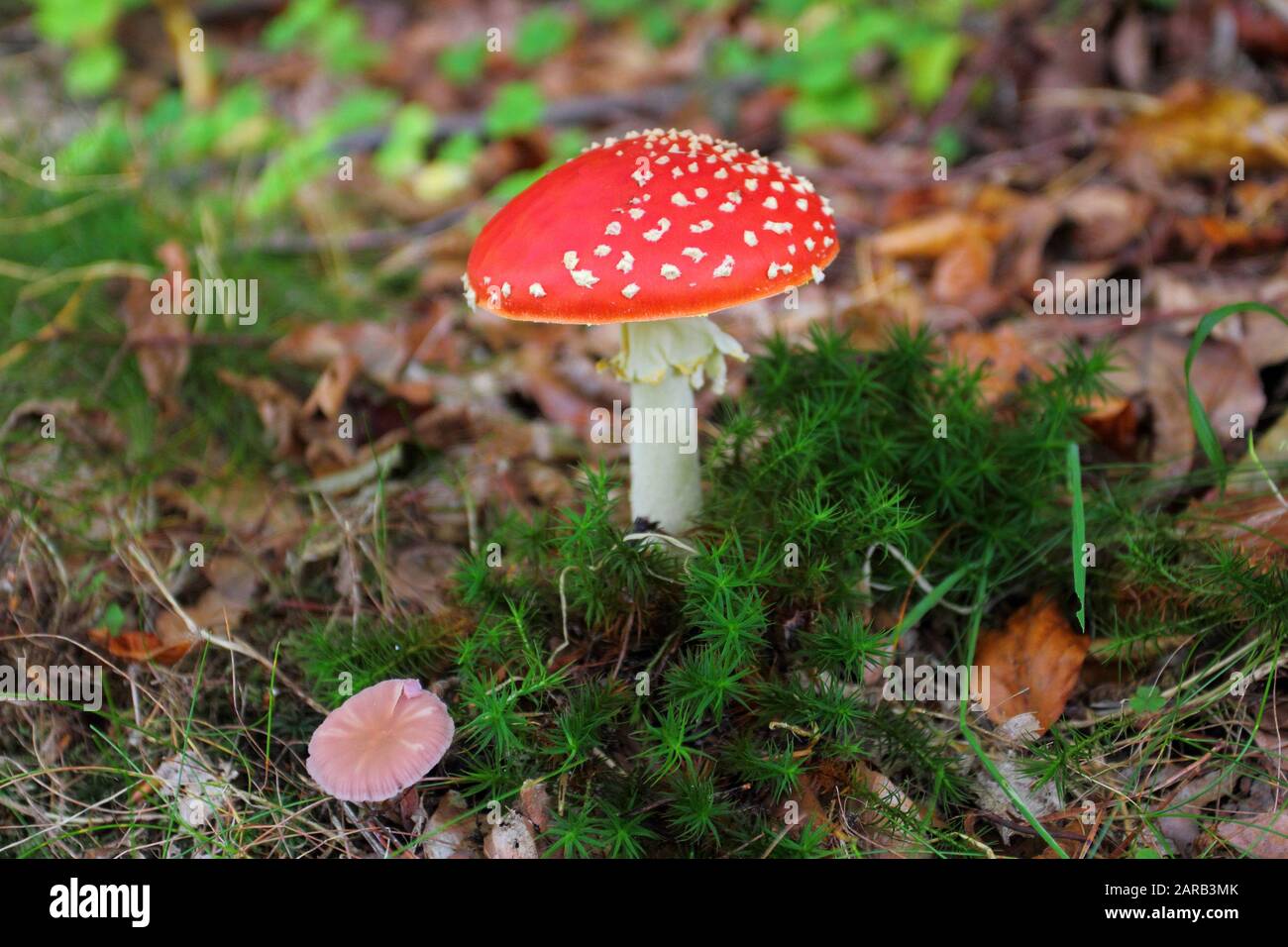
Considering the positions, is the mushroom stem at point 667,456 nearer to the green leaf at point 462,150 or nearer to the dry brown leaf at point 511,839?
the dry brown leaf at point 511,839

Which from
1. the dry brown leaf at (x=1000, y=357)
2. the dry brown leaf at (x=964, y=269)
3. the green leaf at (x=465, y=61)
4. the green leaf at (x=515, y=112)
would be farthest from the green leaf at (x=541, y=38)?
the dry brown leaf at (x=1000, y=357)

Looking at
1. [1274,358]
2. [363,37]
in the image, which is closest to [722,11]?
[363,37]

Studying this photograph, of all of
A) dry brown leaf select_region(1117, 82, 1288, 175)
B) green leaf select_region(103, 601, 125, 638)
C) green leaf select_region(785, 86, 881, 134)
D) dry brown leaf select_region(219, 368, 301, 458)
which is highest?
green leaf select_region(785, 86, 881, 134)

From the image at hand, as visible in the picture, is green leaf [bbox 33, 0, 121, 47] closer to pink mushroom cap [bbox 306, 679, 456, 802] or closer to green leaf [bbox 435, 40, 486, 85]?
green leaf [bbox 435, 40, 486, 85]

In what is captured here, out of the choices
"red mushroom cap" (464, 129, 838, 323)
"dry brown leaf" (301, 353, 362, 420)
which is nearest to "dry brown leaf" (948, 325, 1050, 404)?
"red mushroom cap" (464, 129, 838, 323)

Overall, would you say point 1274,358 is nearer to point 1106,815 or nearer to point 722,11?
point 1106,815

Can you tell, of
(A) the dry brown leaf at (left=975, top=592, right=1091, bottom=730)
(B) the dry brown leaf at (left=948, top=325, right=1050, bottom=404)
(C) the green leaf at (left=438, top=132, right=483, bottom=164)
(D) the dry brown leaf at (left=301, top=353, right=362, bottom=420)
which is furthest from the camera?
(C) the green leaf at (left=438, top=132, right=483, bottom=164)

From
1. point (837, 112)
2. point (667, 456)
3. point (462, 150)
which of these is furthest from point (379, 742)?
point (837, 112)
